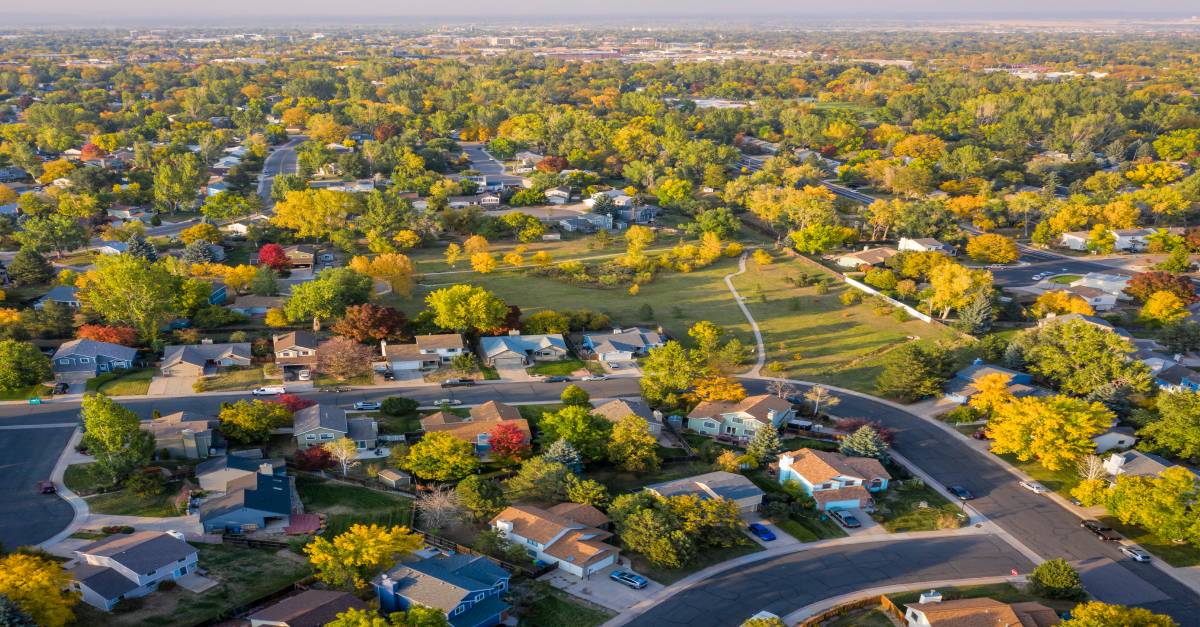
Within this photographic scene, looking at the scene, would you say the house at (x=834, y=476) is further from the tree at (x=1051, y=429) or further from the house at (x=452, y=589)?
the house at (x=452, y=589)

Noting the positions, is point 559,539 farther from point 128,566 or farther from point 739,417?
point 128,566

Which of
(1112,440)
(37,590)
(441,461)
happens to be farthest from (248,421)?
(1112,440)

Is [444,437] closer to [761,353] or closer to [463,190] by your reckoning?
[761,353]

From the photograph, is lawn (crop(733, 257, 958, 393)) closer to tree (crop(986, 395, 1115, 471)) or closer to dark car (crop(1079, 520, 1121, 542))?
tree (crop(986, 395, 1115, 471))

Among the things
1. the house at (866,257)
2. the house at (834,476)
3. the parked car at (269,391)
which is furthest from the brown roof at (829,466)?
the house at (866,257)

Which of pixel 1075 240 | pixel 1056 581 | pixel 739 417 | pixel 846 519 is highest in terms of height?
pixel 1075 240

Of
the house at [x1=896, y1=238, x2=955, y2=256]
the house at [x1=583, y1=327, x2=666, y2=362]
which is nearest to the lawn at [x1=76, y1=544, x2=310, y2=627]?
the house at [x1=583, y1=327, x2=666, y2=362]
